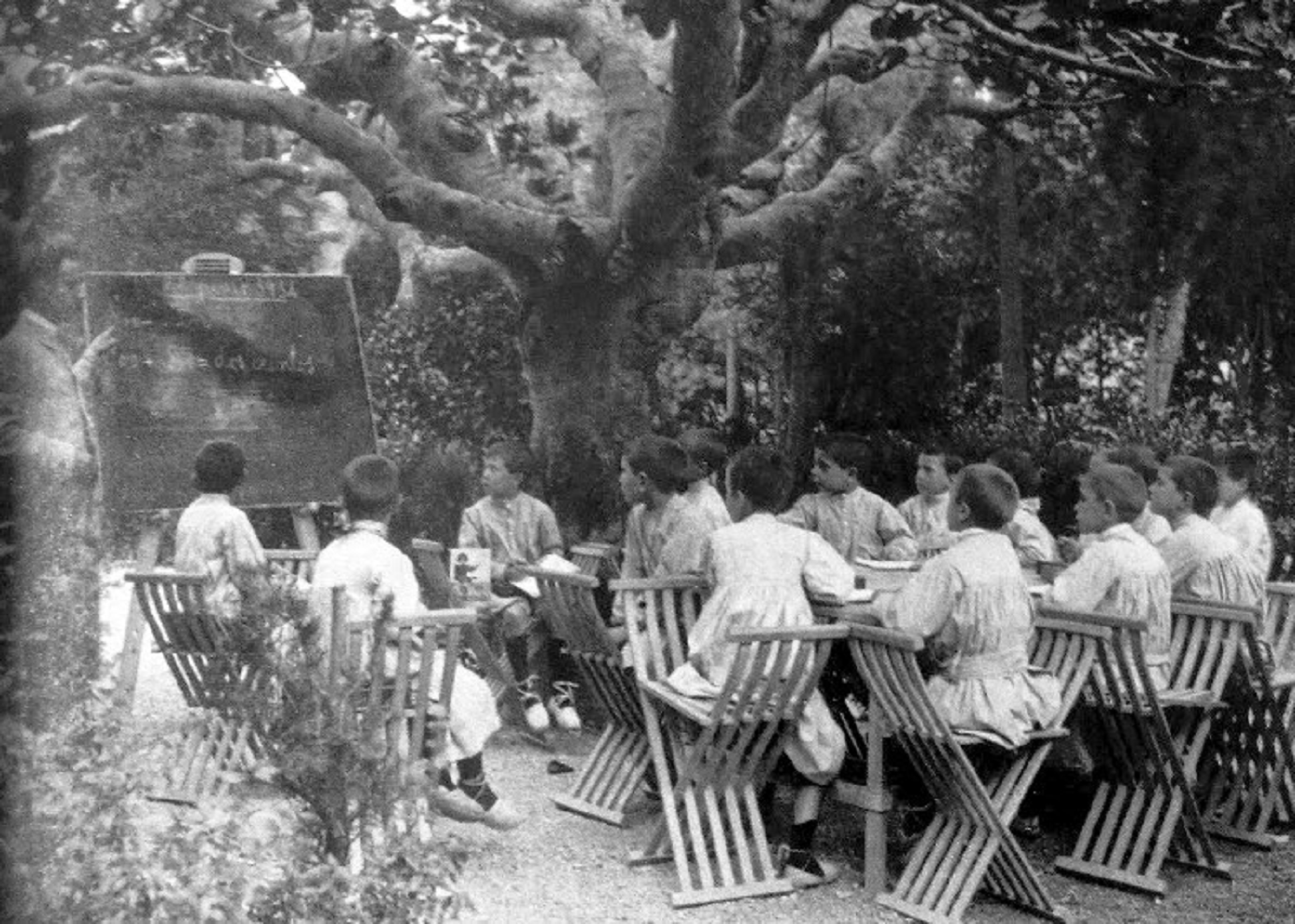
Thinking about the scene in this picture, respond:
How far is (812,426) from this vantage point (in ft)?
50.6

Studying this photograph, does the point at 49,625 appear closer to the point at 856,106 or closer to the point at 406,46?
the point at 406,46

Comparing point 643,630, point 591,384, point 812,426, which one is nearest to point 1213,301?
point 812,426

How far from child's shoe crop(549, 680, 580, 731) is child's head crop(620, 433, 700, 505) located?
4.78ft

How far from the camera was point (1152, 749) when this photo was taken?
19.9ft

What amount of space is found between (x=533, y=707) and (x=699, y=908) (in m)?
2.71

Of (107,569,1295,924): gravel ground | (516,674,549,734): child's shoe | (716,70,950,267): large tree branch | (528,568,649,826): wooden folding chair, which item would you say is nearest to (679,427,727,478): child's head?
(516,674,549,734): child's shoe

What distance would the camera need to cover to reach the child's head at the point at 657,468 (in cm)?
736

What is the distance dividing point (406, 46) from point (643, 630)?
4.96 m

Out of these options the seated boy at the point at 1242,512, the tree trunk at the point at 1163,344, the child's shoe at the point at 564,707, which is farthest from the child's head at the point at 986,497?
the tree trunk at the point at 1163,344

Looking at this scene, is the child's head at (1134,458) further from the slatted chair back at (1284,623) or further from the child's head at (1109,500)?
the child's head at (1109,500)

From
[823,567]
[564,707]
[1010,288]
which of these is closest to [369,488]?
[823,567]

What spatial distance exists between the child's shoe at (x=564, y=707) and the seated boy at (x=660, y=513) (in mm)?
1118

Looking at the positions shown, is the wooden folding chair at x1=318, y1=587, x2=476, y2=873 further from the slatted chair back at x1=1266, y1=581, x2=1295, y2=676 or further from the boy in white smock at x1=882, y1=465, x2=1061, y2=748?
the slatted chair back at x1=1266, y1=581, x2=1295, y2=676

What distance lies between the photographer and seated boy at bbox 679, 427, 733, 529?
7.55 metres
